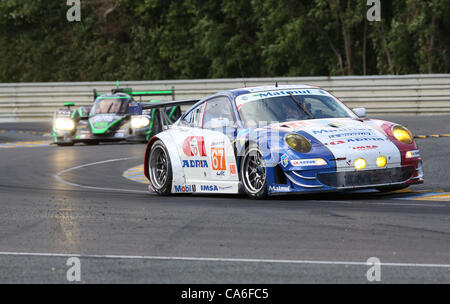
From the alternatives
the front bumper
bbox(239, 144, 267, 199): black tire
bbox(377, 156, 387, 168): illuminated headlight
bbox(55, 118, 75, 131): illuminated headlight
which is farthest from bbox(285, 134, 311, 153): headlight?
bbox(55, 118, 75, 131): illuminated headlight

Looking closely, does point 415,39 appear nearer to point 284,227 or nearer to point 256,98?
point 256,98

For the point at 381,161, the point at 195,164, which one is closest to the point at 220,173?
the point at 195,164

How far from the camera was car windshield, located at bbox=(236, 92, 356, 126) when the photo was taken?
10227 millimetres

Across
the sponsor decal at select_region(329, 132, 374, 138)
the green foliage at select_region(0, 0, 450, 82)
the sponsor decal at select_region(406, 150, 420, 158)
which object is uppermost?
the green foliage at select_region(0, 0, 450, 82)

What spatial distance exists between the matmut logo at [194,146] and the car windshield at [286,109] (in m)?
0.62

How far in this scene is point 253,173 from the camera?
387 inches

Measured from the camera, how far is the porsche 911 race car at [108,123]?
21297 mm

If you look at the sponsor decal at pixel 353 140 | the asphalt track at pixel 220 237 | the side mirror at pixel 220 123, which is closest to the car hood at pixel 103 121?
the asphalt track at pixel 220 237

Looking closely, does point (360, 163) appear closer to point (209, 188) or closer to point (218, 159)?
point (218, 159)

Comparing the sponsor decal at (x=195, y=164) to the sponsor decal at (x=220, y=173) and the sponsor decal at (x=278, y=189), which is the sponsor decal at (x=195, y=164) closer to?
the sponsor decal at (x=220, y=173)

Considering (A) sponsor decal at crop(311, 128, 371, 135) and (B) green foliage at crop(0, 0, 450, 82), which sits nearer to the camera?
(A) sponsor decal at crop(311, 128, 371, 135)

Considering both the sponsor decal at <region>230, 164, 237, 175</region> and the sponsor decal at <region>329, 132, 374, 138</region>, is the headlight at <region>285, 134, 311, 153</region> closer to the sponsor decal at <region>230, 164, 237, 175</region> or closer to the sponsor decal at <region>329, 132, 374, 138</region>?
the sponsor decal at <region>329, 132, 374, 138</region>

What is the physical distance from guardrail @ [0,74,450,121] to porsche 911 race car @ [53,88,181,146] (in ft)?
12.9

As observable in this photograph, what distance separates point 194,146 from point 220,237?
3.41 m
